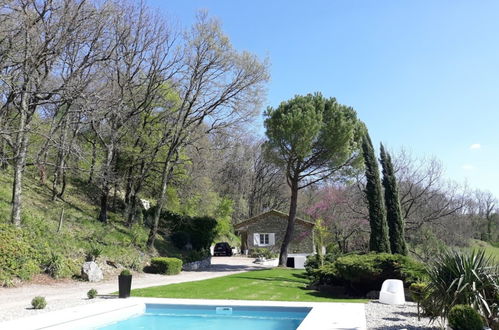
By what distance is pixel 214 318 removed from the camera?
973 cm

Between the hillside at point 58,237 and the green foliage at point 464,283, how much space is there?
1265 cm

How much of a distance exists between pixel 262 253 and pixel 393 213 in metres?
17.5

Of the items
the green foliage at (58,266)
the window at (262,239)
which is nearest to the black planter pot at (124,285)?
the green foliage at (58,266)

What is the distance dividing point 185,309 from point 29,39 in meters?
10.5

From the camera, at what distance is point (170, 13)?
22.5 meters

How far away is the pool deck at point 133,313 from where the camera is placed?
7438mm

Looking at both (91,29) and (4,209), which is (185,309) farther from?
(91,29)

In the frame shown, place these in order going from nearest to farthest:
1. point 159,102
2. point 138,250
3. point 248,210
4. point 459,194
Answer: point 138,250 → point 159,102 → point 459,194 → point 248,210

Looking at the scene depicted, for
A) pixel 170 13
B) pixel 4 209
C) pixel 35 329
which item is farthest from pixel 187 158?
pixel 35 329

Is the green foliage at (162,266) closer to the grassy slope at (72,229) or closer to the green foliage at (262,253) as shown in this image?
the grassy slope at (72,229)

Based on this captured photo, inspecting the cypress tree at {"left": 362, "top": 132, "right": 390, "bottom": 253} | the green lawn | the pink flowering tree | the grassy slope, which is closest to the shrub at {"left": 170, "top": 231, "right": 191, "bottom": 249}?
the grassy slope

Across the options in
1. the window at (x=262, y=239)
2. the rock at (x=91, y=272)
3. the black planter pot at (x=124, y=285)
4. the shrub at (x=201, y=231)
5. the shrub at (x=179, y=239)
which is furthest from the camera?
the window at (x=262, y=239)

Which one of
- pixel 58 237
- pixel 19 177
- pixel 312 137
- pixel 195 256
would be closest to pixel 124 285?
pixel 58 237

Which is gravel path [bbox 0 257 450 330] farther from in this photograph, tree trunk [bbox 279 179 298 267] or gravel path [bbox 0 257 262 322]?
tree trunk [bbox 279 179 298 267]
